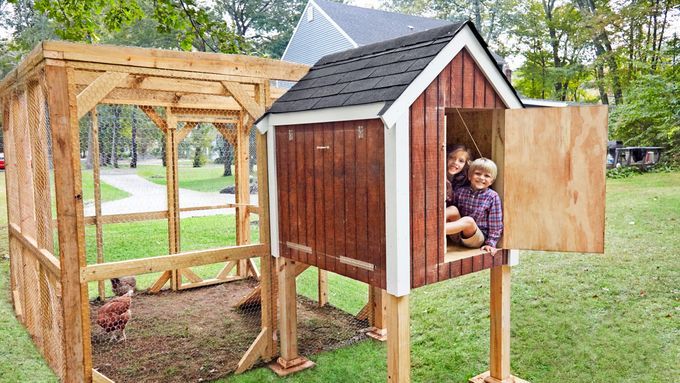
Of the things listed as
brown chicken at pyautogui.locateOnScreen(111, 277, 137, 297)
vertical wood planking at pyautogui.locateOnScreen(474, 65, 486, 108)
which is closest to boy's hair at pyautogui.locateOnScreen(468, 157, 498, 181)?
vertical wood planking at pyautogui.locateOnScreen(474, 65, 486, 108)

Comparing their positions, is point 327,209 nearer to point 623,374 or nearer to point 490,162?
point 490,162

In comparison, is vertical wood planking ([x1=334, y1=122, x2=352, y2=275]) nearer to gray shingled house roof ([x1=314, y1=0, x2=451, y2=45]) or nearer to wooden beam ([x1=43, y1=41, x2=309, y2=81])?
wooden beam ([x1=43, y1=41, x2=309, y2=81])

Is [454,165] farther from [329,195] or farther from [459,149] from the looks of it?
[329,195]

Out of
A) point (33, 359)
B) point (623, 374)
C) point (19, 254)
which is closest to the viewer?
point (623, 374)

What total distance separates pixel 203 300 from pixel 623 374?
15.1 feet

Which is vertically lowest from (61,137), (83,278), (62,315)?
(62,315)

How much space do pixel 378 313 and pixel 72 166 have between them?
314 cm

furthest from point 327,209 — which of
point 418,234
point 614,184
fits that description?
point 614,184

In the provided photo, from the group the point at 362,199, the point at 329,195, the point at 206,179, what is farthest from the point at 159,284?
the point at 206,179

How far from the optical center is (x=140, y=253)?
853cm

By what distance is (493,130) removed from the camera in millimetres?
3709

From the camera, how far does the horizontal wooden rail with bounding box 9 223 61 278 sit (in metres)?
3.56

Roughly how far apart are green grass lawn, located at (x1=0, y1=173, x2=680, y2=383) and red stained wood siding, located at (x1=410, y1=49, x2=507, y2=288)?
1.43 metres

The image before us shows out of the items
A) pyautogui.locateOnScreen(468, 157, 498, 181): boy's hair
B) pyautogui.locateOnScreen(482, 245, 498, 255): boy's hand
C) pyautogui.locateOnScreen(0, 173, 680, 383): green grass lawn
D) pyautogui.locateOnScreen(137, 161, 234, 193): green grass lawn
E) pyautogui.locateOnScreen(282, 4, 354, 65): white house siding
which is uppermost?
pyautogui.locateOnScreen(282, 4, 354, 65): white house siding
